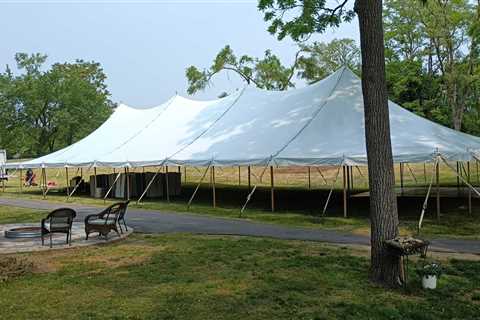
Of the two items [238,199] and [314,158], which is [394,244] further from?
[238,199]

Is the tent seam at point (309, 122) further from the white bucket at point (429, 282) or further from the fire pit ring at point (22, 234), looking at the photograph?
the white bucket at point (429, 282)

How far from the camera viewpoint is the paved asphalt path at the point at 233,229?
9727 mm

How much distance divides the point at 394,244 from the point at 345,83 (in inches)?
438

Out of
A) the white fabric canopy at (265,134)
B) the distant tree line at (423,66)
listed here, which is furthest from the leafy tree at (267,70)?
the white fabric canopy at (265,134)

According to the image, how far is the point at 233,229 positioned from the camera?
39.5 feet

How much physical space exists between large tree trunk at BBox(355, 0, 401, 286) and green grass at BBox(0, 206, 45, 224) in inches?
430

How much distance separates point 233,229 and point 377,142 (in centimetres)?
605

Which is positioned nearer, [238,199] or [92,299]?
[92,299]

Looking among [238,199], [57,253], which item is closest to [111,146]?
[238,199]

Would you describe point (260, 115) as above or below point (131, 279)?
above

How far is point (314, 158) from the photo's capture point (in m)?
13.7

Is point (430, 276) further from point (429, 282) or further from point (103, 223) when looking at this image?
point (103, 223)

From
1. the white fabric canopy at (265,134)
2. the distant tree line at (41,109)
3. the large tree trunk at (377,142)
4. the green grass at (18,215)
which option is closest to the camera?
Result: the large tree trunk at (377,142)

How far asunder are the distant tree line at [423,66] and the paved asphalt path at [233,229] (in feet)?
89.9
